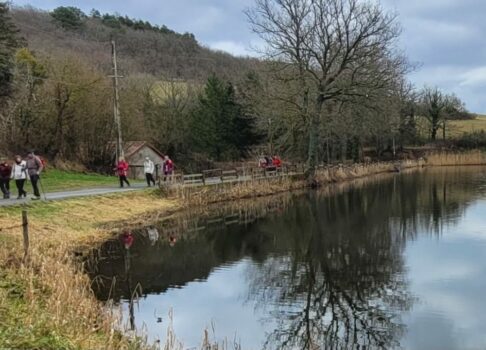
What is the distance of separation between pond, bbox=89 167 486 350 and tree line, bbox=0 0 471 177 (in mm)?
13525

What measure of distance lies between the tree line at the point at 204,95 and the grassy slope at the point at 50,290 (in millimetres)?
10098

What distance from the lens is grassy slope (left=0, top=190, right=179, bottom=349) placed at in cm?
715

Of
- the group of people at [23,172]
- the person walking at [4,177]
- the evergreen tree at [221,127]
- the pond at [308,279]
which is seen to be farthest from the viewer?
the evergreen tree at [221,127]

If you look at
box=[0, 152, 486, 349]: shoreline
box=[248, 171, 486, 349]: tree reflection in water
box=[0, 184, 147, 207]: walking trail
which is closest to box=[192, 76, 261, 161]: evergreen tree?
box=[0, 152, 486, 349]: shoreline

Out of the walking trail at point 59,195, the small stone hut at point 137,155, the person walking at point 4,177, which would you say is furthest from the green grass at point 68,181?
the person walking at point 4,177

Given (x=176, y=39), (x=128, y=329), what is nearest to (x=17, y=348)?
(x=128, y=329)

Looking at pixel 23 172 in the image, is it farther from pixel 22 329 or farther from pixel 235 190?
pixel 22 329

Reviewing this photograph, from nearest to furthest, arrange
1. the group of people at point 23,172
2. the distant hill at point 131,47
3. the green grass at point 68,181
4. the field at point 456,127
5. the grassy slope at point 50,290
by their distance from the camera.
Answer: the grassy slope at point 50,290
the group of people at point 23,172
the green grass at point 68,181
the distant hill at point 131,47
the field at point 456,127

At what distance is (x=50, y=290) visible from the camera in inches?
400

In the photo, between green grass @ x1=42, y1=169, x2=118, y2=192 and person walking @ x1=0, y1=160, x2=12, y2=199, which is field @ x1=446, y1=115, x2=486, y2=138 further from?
person walking @ x1=0, y1=160, x2=12, y2=199

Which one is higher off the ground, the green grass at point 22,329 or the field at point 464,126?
the field at point 464,126

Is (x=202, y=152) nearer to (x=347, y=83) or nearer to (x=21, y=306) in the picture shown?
(x=347, y=83)

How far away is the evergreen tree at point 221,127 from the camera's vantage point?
Result: 178 ft

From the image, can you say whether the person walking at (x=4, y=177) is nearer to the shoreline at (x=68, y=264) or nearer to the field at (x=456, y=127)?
the shoreline at (x=68, y=264)
